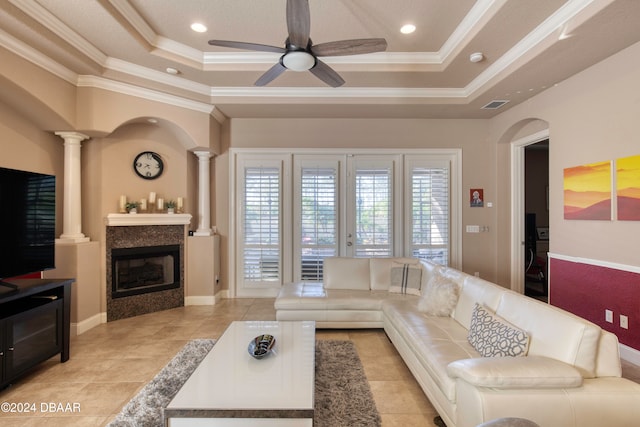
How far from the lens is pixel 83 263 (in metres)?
3.53

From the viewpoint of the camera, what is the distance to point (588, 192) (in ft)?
10.3

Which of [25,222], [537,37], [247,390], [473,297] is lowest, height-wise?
[247,390]

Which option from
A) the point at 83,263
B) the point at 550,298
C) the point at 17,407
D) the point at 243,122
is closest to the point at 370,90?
the point at 243,122

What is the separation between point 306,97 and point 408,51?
1431 millimetres

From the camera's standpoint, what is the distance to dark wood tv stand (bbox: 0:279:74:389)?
226cm

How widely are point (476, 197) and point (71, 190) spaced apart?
19.0 feet

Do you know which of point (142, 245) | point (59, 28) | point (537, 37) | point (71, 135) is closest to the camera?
point (59, 28)

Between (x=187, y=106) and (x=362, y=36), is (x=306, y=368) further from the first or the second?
(x=187, y=106)

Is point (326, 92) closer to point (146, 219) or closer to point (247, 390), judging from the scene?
point (146, 219)

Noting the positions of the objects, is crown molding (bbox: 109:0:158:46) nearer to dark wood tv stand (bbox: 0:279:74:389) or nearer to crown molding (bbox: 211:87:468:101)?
crown molding (bbox: 211:87:468:101)

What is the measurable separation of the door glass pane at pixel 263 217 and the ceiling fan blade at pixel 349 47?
Result: 2.68 m

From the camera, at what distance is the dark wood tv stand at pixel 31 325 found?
7.42ft

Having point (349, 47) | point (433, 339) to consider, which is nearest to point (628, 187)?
point (433, 339)

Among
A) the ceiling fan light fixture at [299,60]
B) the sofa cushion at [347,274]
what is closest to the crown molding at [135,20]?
the ceiling fan light fixture at [299,60]
